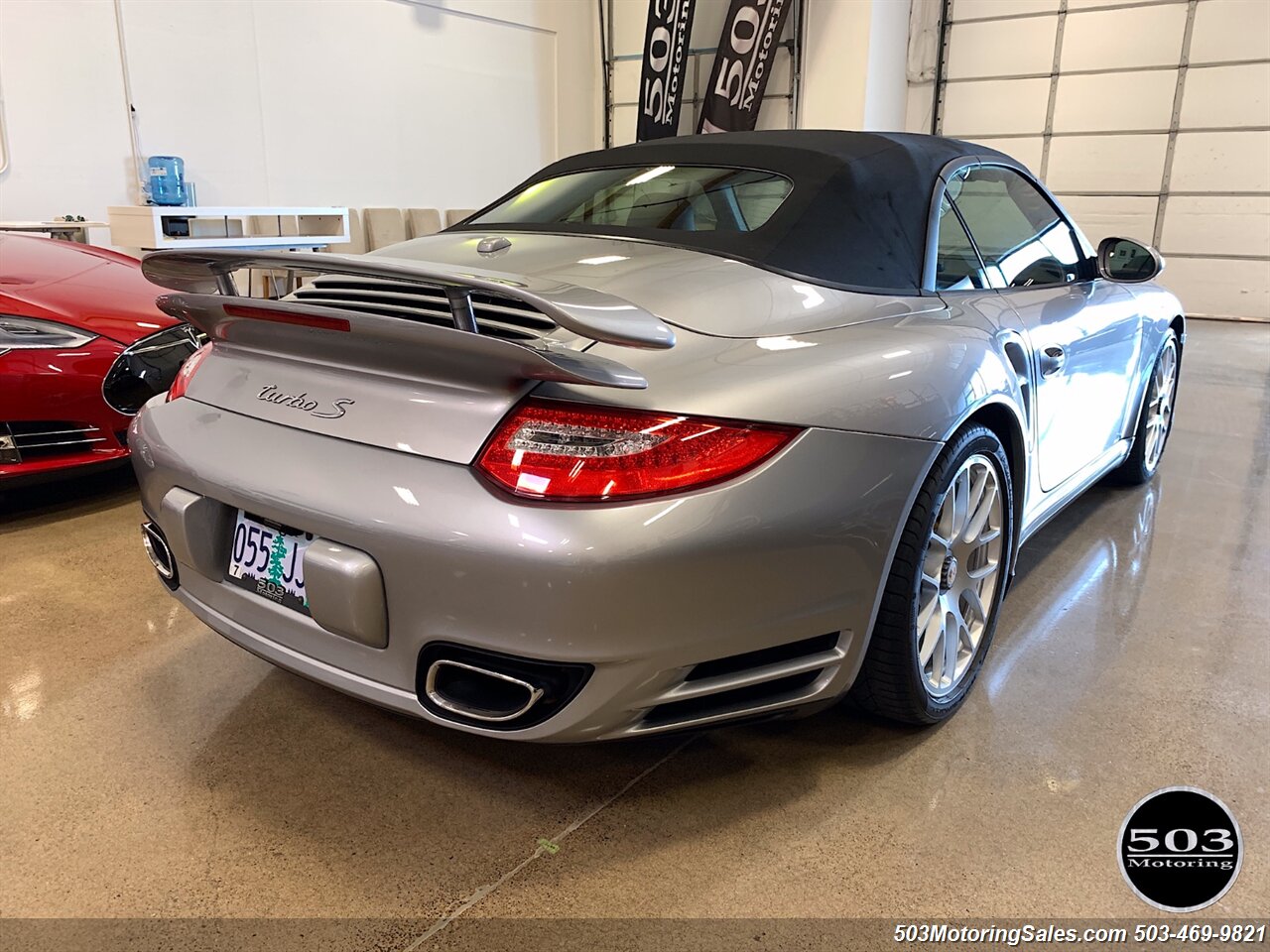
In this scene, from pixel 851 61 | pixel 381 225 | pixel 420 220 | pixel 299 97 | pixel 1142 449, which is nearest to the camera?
pixel 1142 449

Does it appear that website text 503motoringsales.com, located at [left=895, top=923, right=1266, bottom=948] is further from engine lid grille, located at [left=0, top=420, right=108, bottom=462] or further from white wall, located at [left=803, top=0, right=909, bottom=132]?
white wall, located at [left=803, top=0, right=909, bottom=132]

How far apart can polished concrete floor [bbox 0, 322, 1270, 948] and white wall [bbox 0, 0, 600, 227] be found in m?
6.28

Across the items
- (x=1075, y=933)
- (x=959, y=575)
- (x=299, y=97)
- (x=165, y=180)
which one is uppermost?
(x=299, y=97)

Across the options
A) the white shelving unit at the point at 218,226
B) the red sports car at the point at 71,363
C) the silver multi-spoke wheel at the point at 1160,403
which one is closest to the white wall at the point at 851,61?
the white shelving unit at the point at 218,226

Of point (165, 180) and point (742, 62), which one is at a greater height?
point (742, 62)

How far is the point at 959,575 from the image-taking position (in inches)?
69.7

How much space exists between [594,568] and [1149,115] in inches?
434

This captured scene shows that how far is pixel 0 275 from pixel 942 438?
307cm

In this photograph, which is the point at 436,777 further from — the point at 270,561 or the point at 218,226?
the point at 218,226

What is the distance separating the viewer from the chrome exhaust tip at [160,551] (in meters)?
1.62

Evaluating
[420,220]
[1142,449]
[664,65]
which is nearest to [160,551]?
[1142,449]

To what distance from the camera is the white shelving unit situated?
6.50 m

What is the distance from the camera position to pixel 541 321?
136 cm

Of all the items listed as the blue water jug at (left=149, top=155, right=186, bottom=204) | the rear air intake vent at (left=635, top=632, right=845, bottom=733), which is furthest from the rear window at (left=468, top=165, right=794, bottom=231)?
the blue water jug at (left=149, top=155, right=186, bottom=204)
